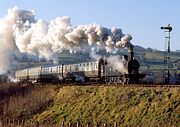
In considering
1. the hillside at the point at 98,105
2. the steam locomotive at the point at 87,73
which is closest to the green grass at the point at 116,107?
the hillside at the point at 98,105

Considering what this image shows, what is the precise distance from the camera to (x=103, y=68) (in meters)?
57.5

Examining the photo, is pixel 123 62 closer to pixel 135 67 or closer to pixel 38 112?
pixel 135 67

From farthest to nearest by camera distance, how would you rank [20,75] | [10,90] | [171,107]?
1. [20,75]
2. [10,90]
3. [171,107]

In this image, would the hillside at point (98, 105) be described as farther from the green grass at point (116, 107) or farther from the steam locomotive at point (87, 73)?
the steam locomotive at point (87, 73)

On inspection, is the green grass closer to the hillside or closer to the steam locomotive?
the hillside

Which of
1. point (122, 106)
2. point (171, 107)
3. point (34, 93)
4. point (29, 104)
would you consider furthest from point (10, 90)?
point (171, 107)

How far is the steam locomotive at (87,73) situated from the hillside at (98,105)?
550 centimetres

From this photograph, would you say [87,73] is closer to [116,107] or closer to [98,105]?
[98,105]

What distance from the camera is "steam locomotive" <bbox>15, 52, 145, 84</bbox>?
2130 inches

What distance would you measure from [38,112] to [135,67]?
12328 mm

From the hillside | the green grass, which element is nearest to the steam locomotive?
the hillside

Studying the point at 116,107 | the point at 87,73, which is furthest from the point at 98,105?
the point at 87,73

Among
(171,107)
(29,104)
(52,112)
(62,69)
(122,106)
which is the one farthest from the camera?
(62,69)

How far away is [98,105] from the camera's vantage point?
1745 inches
